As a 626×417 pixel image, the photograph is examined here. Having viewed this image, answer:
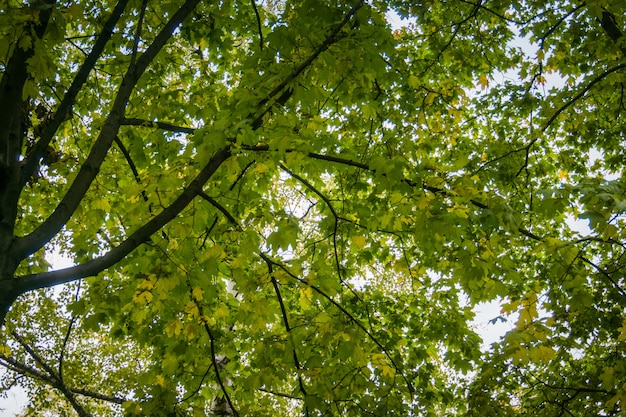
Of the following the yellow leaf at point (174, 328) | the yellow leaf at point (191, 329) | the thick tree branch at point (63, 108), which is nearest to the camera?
the thick tree branch at point (63, 108)

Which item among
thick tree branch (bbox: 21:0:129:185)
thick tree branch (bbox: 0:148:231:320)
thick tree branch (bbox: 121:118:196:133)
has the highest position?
thick tree branch (bbox: 121:118:196:133)

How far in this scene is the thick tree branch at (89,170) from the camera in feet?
8.97

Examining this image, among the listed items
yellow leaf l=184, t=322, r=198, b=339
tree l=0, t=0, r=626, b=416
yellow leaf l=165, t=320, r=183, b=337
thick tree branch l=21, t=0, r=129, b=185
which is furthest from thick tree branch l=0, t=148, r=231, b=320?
yellow leaf l=184, t=322, r=198, b=339

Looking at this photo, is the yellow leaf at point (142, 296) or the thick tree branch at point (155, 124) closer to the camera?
the yellow leaf at point (142, 296)

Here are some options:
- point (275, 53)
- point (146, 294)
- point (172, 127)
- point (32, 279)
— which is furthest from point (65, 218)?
point (275, 53)

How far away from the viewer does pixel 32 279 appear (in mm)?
2660

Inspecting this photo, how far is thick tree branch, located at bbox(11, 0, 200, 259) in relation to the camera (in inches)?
108

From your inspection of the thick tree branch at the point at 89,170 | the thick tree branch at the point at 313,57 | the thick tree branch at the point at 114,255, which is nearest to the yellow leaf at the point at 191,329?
the thick tree branch at the point at 114,255

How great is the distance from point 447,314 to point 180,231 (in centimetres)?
324

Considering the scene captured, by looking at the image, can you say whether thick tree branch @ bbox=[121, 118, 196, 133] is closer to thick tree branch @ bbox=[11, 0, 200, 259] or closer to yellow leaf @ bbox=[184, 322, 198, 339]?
thick tree branch @ bbox=[11, 0, 200, 259]

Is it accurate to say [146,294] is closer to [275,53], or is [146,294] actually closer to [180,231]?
[180,231]

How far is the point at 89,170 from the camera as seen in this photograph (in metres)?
3.01

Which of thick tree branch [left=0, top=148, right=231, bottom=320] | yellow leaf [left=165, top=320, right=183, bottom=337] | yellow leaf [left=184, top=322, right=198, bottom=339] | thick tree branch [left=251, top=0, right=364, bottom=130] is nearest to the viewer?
thick tree branch [left=0, top=148, right=231, bottom=320]

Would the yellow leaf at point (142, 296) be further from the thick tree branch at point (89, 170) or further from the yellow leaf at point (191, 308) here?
the thick tree branch at point (89, 170)
